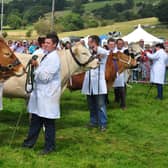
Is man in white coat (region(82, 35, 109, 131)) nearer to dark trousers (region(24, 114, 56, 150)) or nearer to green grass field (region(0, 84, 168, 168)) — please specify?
green grass field (region(0, 84, 168, 168))

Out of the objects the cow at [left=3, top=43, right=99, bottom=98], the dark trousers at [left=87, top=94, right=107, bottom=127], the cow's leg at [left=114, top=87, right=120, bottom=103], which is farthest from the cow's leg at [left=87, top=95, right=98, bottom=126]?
the cow's leg at [left=114, top=87, right=120, bottom=103]

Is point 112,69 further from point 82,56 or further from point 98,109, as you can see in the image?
point 82,56

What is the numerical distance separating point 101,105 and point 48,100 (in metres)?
2.66

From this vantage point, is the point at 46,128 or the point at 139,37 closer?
the point at 46,128

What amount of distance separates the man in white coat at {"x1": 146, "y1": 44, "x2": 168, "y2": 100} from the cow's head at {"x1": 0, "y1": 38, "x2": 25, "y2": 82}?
8.83m

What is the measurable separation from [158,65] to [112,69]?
423cm

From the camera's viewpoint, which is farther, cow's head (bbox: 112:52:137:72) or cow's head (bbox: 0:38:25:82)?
cow's head (bbox: 112:52:137:72)

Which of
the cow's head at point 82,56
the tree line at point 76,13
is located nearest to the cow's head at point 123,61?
the cow's head at point 82,56

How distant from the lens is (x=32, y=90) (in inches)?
301

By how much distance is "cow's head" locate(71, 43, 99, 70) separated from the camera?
9250 mm

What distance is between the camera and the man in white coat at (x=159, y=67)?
617 inches

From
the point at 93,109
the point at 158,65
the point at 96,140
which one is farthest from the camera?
the point at 158,65

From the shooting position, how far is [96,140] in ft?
30.1

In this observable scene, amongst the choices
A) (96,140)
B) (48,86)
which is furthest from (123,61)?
(48,86)
